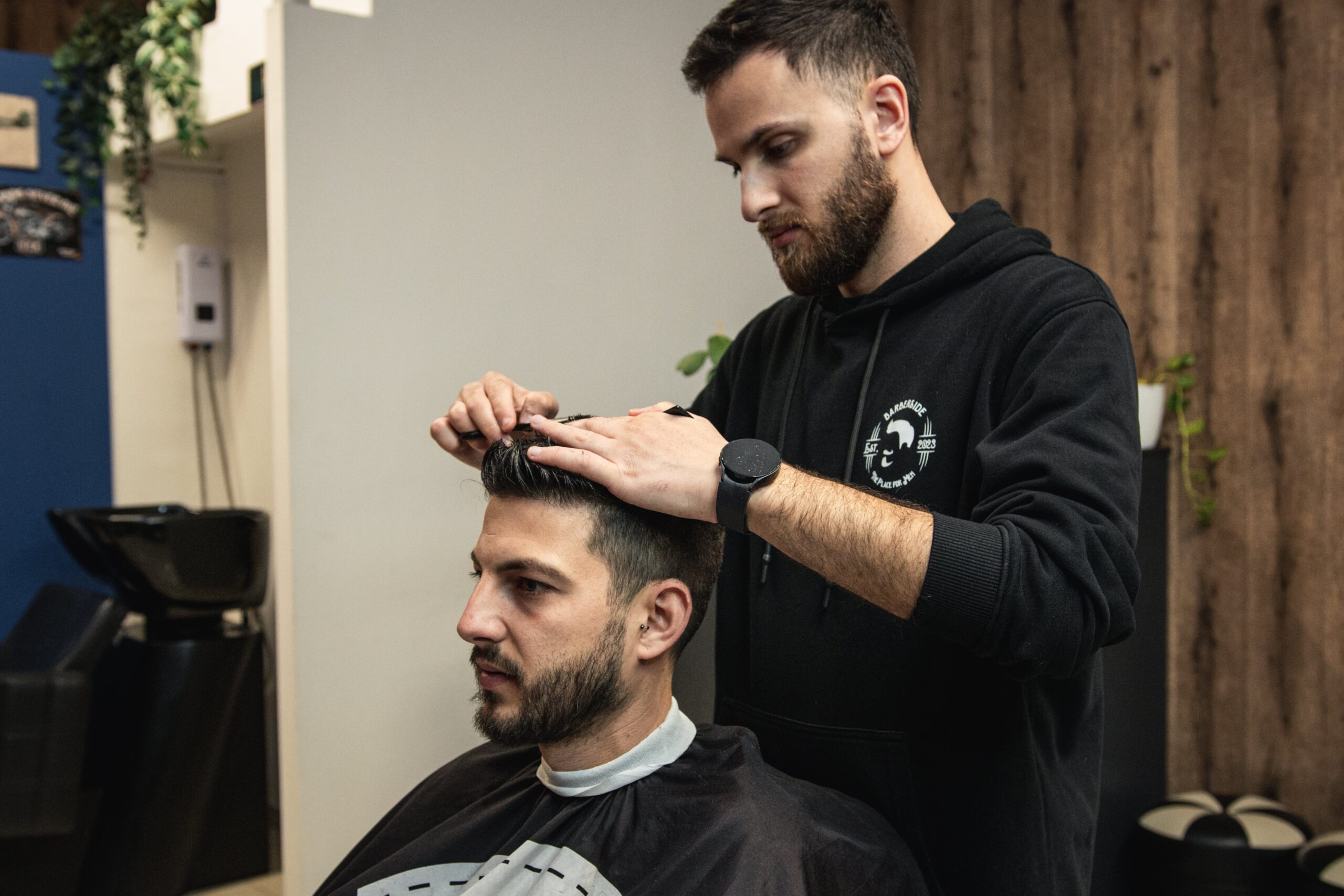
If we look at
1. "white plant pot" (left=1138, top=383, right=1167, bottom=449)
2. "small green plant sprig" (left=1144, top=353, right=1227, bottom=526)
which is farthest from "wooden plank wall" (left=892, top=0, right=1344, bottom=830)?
"white plant pot" (left=1138, top=383, right=1167, bottom=449)

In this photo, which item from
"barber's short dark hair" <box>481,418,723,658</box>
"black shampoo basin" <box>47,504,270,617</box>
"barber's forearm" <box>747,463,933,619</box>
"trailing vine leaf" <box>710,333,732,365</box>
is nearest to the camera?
"barber's forearm" <box>747,463,933,619</box>

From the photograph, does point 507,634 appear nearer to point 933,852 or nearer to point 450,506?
point 933,852

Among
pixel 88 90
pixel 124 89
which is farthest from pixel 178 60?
pixel 88 90

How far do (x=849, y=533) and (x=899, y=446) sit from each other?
35 cm

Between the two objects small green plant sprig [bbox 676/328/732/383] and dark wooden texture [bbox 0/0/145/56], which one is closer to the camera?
small green plant sprig [bbox 676/328/732/383]

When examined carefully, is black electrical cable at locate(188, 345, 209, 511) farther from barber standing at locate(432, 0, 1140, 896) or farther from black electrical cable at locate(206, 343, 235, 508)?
barber standing at locate(432, 0, 1140, 896)

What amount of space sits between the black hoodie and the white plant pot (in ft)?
4.26

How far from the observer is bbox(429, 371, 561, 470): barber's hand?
1618 mm

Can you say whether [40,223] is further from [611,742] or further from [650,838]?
[650,838]

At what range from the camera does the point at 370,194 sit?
231cm

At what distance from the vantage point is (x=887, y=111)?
1.58 m

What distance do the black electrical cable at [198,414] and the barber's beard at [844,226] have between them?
2836 mm

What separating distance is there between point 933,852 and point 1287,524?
1764 mm

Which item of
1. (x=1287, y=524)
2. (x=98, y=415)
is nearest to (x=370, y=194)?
(x=98, y=415)
